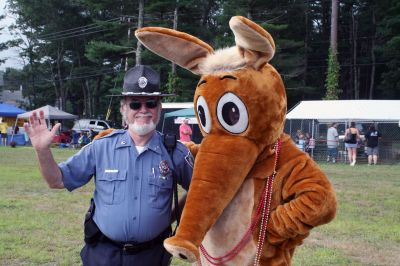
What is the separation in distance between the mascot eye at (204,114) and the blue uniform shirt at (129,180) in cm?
37

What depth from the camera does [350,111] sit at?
65.7 feet

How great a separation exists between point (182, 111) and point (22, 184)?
12027 mm

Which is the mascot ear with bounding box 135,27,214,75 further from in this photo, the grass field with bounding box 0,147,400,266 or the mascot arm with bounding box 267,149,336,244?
the grass field with bounding box 0,147,400,266

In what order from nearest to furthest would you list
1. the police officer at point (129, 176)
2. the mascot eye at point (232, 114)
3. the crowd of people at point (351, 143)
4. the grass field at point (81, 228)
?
the mascot eye at point (232, 114) → the police officer at point (129, 176) → the grass field at point (81, 228) → the crowd of people at point (351, 143)

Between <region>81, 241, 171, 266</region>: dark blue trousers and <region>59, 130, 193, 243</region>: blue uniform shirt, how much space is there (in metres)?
0.08

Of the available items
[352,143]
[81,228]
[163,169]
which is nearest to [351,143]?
[352,143]

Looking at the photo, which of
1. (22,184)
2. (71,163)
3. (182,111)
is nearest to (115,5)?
(182,111)

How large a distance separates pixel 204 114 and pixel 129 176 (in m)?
0.58

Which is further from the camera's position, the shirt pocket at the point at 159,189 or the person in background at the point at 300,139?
the person in background at the point at 300,139

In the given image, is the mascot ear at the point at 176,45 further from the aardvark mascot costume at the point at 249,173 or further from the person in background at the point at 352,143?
the person in background at the point at 352,143

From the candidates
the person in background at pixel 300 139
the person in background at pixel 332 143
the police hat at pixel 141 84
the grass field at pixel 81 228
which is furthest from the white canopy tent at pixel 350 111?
the police hat at pixel 141 84

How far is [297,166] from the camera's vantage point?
106 inches

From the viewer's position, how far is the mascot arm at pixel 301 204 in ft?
8.36

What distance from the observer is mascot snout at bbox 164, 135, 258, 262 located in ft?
8.02
